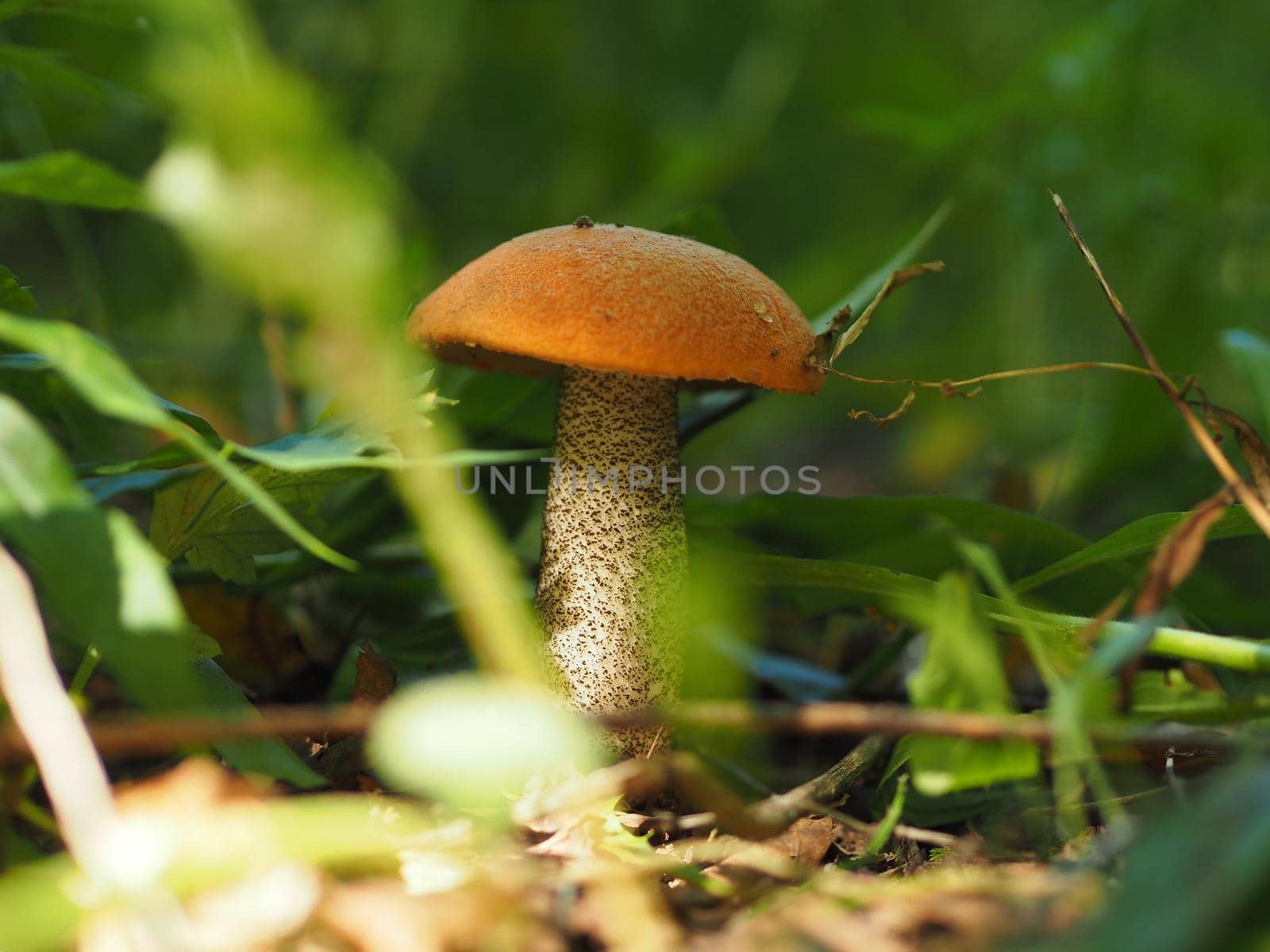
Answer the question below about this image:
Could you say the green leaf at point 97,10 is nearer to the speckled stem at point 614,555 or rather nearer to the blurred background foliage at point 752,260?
the blurred background foliage at point 752,260

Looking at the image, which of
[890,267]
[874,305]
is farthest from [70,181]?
[890,267]

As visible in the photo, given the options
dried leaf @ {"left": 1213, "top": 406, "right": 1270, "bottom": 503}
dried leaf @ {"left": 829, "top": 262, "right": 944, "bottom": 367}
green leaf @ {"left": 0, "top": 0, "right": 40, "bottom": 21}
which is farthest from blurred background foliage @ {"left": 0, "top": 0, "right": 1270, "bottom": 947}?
dried leaf @ {"left": 829, "top": 262, "right": 944, "bottom": 367}

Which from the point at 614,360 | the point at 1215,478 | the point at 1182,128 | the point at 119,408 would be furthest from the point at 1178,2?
the point at 119,408

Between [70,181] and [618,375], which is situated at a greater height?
[70,181]

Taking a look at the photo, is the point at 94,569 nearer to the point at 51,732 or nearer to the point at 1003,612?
the point at 51,732

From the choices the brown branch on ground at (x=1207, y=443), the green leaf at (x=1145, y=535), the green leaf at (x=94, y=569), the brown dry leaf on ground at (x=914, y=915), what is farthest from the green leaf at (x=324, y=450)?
the green leaf at (x=1145, y=535)
